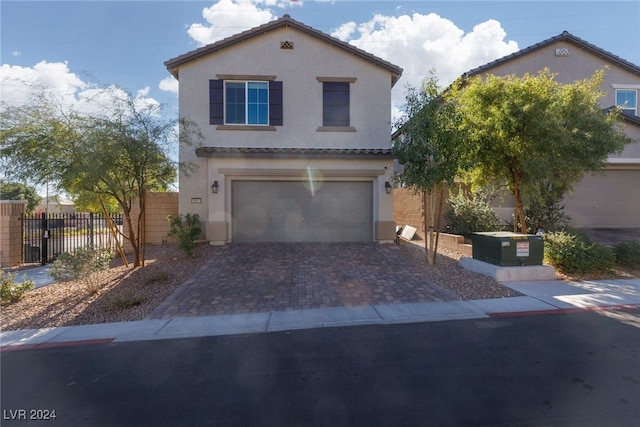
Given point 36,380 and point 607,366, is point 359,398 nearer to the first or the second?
point 607,366

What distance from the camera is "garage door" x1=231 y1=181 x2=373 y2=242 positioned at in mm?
12891

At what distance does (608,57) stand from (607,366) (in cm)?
2114

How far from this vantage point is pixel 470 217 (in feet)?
42.1

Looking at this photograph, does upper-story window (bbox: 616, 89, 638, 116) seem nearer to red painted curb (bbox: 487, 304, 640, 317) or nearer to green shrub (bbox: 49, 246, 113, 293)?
red painted curb (bbox: 487, 304, 640, 317)

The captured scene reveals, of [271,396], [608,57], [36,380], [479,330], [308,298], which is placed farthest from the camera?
[608,57]

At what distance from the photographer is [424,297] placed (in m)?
7.21

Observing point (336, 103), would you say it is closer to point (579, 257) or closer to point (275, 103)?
point (275, 103)

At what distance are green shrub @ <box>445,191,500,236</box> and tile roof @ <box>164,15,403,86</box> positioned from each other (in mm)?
5796

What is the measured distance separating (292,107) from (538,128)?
8.19m

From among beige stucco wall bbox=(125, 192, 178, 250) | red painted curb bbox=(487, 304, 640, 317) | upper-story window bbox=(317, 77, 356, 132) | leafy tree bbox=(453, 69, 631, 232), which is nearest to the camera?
red painted curb bbox=(487, 304, 640, 317)

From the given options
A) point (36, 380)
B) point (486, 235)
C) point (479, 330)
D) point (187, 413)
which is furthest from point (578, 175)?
point (36, 380)

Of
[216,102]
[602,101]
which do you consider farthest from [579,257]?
[602,101]

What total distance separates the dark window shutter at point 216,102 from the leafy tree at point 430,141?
23.4ft

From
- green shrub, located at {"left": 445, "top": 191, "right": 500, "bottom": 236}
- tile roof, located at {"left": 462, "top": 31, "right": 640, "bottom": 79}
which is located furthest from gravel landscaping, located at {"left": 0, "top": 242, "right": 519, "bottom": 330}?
tile roof, located at {"left": 462, "top": 31, "right": 640, "bottom": 79}
